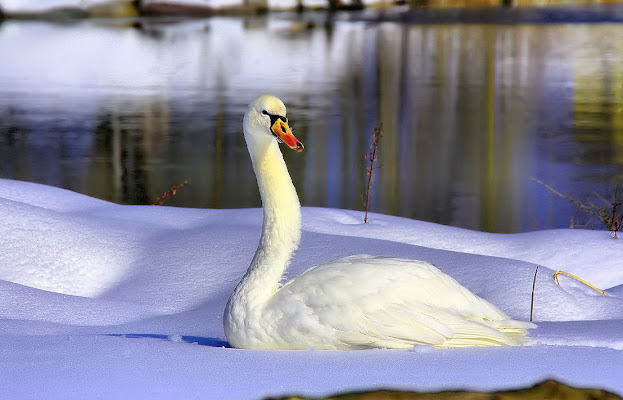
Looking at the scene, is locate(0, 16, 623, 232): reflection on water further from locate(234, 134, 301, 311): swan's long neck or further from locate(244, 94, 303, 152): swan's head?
locate(244, 94, 303, 152): swan's head

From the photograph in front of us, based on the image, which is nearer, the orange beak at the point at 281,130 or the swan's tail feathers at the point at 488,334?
the swan's tail feathers at the point at 488,334

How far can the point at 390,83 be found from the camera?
2472 cm

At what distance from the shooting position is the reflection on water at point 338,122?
1097 cm

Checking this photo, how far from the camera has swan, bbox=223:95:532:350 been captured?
310cm

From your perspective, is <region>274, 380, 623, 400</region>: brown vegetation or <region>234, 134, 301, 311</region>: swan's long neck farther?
<region>234, 134, 301, 311</region>: swan's long neck

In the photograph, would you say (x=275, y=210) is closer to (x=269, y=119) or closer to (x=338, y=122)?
(x=269, y=119)

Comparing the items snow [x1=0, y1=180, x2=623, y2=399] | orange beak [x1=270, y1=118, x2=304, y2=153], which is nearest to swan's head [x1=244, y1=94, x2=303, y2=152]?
orange beak [x1=270, y1=118, x2=304, y2=153]

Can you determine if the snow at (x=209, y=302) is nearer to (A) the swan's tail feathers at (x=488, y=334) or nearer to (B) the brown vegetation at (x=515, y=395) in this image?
(A) the swan's tail feathers at (x=488, y=334)

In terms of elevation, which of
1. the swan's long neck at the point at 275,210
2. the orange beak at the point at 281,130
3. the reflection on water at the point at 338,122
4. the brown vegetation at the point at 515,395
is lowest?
the reflection on water at the point at 338,122

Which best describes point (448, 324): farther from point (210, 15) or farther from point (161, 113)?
point (210, 15)

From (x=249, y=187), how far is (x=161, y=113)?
742cm

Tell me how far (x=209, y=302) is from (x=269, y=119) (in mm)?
1602

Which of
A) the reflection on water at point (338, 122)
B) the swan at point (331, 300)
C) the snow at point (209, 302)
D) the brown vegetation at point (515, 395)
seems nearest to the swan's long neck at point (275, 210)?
the swan at point (331, 300)

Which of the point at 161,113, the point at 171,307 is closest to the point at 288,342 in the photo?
the point at 171,307
